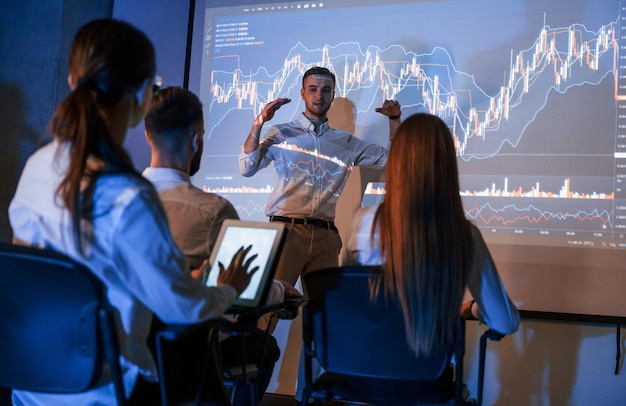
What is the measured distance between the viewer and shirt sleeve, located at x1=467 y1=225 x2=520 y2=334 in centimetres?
177

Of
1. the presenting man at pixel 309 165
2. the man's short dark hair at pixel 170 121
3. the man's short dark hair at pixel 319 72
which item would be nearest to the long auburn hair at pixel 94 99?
the man's short dark hair at pixel 170 121

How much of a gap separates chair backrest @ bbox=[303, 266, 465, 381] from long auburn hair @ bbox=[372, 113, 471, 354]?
4 centimetres

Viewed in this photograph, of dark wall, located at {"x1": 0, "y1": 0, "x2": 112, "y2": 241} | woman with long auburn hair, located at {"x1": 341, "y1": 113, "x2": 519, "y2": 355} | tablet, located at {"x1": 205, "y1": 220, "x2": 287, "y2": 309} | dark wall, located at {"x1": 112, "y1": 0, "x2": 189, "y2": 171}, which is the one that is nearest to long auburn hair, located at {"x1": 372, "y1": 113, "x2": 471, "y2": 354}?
woman with long auburn hair, located at {"x1": 341, "y1": 113, "x2": 519, "y2": 355}

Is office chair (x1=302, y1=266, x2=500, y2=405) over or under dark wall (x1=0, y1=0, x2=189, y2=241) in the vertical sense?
under

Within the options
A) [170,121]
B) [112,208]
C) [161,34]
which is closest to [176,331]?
[112,208]

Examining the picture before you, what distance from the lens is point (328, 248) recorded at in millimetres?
3416

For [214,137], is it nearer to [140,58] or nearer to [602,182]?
[602,182]

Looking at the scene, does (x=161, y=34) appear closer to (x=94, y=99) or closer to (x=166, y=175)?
(x=166, y=175)

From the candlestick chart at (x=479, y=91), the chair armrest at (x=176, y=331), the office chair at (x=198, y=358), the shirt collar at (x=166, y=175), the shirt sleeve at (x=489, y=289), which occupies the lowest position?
the office chair at (x=198, y=358)

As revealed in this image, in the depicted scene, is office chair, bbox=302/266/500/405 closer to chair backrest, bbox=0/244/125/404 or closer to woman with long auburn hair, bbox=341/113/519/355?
woman with long auburn hair, bbox=341/113/519/355

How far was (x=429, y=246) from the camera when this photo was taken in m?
1.71

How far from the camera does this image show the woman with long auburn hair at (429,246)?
1.69m

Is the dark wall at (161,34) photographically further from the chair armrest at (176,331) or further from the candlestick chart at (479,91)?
the chair armrest at (176,331)

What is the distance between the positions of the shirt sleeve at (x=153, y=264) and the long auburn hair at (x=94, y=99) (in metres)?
0.08
